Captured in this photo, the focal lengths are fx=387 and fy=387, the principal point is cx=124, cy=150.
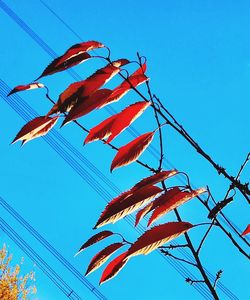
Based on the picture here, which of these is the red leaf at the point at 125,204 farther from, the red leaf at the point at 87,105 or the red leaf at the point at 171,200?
the red leaf at the point at 87,105

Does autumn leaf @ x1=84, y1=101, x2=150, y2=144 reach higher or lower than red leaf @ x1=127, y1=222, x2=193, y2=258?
higher

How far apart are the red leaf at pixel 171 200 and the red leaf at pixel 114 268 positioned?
0.42ft

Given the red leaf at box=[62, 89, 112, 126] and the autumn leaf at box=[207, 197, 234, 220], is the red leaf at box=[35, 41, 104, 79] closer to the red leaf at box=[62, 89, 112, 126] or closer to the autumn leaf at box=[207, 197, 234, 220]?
the red leaf at box=[62, 89, 112, 126]

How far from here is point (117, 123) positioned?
619 millimetres

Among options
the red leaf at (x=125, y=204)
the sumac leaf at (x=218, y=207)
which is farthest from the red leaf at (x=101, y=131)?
the sumac leaf at (x=218, y=207)

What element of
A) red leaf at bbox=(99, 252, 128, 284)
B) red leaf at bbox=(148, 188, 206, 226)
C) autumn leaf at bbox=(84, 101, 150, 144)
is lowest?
red leaf at bbox=(99, 252, 128, 284)

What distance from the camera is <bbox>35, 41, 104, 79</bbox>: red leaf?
59 cm

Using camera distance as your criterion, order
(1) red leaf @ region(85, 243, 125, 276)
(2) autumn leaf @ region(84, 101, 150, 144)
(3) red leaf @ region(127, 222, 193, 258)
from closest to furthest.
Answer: (3) red leaf @ region(127, 222, 193, 258) < (2) autumn leaf @ region(84, 101, 150, 144) < (1) red leaf @ region(85, 243, 125, 276)

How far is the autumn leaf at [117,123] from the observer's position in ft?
2.01

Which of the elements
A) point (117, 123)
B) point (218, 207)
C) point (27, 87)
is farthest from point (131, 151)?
point (27, 87)

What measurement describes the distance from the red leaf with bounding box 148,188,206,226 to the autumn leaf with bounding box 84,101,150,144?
0.13 metres

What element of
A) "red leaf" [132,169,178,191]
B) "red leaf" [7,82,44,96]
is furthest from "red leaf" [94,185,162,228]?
"red leaf" [7,82,44,96]

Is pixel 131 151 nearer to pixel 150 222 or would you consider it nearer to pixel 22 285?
pixel 150 222

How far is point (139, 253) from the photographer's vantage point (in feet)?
1.69
